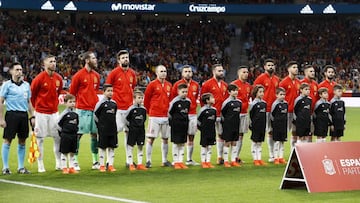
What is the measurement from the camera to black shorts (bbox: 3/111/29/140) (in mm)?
15500

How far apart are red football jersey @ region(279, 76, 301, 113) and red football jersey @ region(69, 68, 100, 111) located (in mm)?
4408

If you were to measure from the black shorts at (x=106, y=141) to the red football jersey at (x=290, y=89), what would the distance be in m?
4.49

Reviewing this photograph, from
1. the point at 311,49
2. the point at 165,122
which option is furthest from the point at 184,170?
the point at 311,49

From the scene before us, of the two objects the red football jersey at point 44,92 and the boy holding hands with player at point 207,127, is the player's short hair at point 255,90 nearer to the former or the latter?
the boy holding hands with player at point 207,127

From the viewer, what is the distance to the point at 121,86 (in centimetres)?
1714

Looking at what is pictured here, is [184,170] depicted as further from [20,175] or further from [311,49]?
[311,49]

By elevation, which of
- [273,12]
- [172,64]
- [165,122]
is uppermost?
[273,12]

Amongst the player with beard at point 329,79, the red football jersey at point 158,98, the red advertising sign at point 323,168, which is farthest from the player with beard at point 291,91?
the red advertising sign at point 323,168

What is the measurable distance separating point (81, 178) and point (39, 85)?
2.10m

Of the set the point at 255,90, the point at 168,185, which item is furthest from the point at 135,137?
the point at 255,90

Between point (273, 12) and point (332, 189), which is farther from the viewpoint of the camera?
point (273, 12)

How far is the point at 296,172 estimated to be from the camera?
1350cm

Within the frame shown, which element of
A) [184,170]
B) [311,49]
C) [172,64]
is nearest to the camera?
[184,170]

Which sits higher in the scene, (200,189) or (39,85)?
(39,85)
